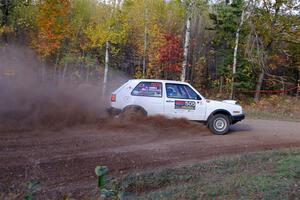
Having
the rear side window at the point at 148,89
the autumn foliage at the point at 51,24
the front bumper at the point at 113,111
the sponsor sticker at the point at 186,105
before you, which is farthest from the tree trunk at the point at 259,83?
the front bumper at the point at 113,111

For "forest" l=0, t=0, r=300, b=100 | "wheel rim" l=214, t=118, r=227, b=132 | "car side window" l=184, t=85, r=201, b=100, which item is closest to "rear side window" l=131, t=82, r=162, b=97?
"car side window" l=184, t=85, r=201, b=100

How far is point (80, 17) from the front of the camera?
100 feet

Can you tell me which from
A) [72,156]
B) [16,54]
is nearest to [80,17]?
[16,54]

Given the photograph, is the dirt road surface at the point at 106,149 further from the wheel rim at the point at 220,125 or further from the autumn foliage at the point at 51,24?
the autumn foliage at the point at 51,24

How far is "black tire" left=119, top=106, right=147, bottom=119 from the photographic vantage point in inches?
404

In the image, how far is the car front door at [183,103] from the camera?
10.5 meters

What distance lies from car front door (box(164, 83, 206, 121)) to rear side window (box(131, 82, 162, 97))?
26 cm

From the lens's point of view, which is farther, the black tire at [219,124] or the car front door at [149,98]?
the black tire at [219,124]

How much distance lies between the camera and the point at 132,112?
10.3 m

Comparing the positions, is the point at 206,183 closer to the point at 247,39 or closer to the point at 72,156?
the point at 72,156

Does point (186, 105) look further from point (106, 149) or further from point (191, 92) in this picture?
point (106, 149)

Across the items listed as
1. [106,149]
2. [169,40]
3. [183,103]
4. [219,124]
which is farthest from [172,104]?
[169,40]

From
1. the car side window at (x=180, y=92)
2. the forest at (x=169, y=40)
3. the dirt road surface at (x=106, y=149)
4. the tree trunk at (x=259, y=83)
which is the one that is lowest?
the dirt road surface at (x=106, y=149)

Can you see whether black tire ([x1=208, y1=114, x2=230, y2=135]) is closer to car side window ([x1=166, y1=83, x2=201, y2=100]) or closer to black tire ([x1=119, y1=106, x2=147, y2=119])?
car side window ([x1=166, y1=83, x2=201, y2=100])
